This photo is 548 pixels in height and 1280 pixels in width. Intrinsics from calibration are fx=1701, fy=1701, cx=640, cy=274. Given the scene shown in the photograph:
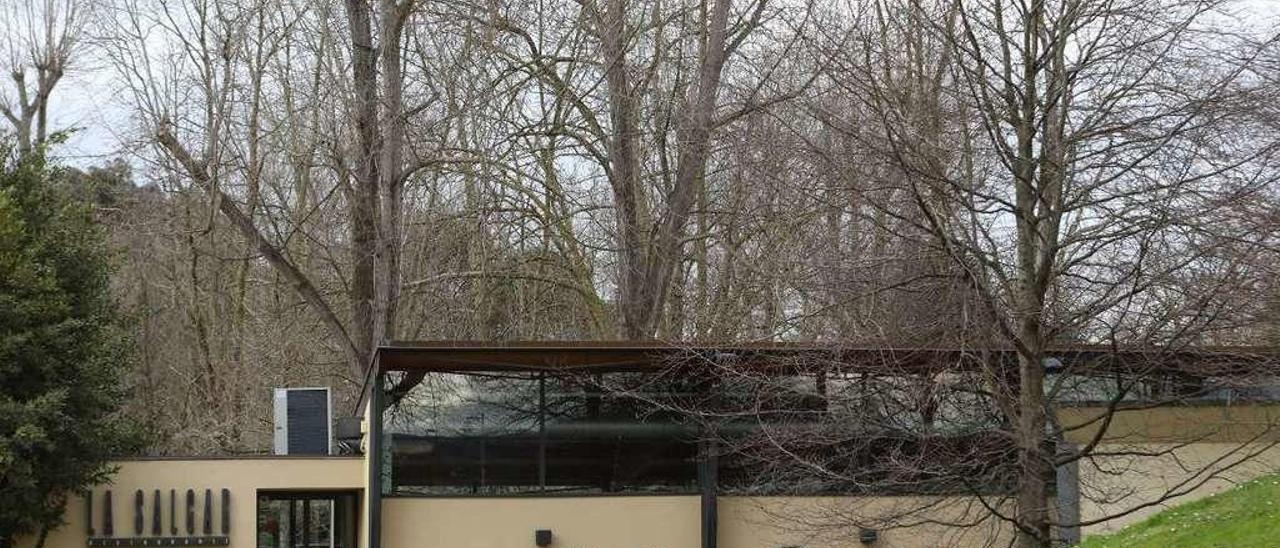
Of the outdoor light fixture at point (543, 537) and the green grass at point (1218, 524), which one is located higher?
the green grass at point (1218, 524)

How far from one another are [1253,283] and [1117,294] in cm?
135

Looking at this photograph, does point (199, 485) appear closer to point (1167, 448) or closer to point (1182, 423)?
point (1167, 448)

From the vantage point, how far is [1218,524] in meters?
14.3

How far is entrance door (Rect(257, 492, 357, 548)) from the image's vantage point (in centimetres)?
Result: 2273

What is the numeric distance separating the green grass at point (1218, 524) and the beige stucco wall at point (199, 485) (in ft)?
33.6

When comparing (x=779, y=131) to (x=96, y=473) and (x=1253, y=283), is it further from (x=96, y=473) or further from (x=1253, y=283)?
(x=96, y=473)

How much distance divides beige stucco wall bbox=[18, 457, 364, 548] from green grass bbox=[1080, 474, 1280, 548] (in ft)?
33.6

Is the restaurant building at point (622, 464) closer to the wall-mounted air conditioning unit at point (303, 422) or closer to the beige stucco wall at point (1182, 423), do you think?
the beige stucco wall at point (1182, 423)

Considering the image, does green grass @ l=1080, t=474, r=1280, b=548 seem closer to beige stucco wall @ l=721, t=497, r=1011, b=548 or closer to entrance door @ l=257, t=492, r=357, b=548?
beige stucco wall @ l=721, t=497, r=1011, b=548

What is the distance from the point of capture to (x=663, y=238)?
88.3 feet

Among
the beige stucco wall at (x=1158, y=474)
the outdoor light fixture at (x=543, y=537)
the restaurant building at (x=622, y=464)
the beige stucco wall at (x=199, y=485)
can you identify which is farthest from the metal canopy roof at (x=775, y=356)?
the beige stucco wall at (x=199, y=485)

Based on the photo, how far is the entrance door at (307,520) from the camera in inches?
895

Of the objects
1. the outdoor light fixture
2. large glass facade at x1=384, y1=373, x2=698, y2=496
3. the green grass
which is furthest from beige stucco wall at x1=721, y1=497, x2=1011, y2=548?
the green grass

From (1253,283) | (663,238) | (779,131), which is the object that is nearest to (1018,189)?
(1253,283)
